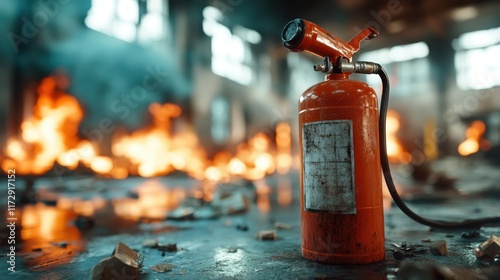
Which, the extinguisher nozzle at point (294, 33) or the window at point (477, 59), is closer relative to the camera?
the extinguisher nozzle at point (294, 33)

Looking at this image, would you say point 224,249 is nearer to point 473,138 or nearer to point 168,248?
point 168,248

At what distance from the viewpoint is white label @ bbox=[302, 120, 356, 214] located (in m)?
1.57

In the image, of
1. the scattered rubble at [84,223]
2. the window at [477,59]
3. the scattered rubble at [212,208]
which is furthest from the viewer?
the window at [477,59]

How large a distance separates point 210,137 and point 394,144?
1154cm

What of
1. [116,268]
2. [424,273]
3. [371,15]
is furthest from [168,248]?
[371,15]

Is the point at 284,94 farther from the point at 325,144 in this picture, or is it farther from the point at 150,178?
the point at 325,144

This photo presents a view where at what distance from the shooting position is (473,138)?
16.5 meters

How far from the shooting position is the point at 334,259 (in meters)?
1.57

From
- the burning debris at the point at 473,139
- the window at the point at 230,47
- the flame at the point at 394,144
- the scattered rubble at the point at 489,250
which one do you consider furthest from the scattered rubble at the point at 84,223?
the flame at the point at 394,144

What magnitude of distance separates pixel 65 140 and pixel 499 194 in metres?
9.23

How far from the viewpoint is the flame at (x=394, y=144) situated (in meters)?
19.2

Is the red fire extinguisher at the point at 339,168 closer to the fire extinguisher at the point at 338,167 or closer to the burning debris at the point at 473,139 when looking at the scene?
the fire extinguisher at the point at 338,167

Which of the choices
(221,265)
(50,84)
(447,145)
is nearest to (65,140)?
(50,84)

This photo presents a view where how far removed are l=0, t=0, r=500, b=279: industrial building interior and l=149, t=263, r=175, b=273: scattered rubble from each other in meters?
0.01
